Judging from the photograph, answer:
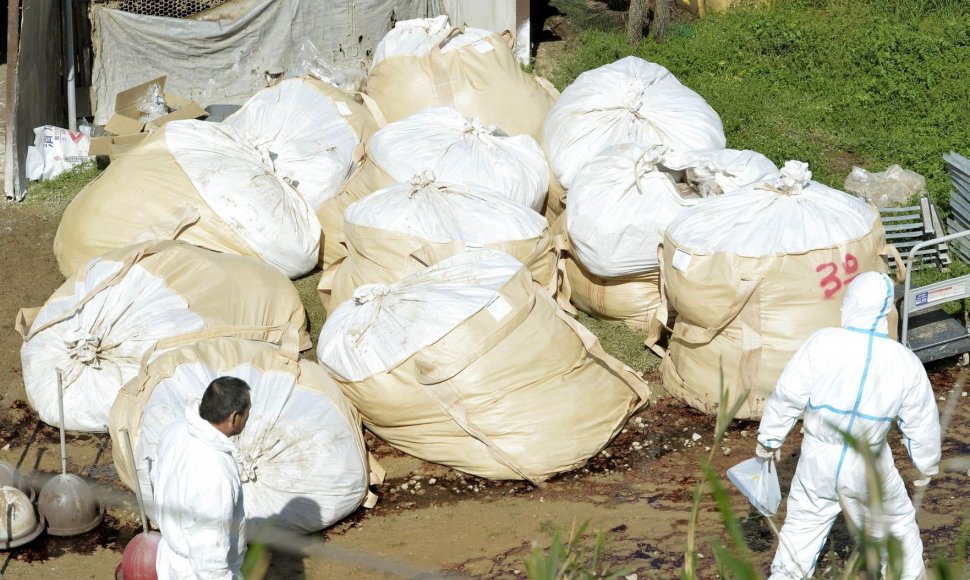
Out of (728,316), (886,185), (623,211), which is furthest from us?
(886,185)

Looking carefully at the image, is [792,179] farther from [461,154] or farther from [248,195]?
[248,195]

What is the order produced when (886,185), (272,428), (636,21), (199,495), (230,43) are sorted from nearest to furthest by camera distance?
→ (199,495) < (272,428) < (886,185) < (230,43) < (636,21)

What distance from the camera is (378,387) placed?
14.3 feet

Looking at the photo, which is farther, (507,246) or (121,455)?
(507,246)

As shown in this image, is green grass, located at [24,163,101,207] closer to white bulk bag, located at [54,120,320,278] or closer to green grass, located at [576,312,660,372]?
white bulk bag, located at [54,120,320,278]

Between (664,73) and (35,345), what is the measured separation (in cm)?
373

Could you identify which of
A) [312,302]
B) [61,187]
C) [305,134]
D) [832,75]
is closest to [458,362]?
[312,302]

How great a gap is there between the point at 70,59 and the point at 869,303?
20.2ft

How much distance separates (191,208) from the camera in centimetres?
550

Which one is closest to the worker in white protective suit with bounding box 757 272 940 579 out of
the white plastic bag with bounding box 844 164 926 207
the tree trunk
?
Result: the white plastic bag with bounding box 844 164 926 207

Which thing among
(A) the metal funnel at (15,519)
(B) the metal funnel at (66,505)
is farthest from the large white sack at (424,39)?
(A) the metal funnel at (15,519)

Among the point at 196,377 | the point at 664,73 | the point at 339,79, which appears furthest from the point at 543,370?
the point at 339,79

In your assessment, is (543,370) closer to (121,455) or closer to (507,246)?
(507,246)

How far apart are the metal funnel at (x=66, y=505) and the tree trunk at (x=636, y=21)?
6.41 m
